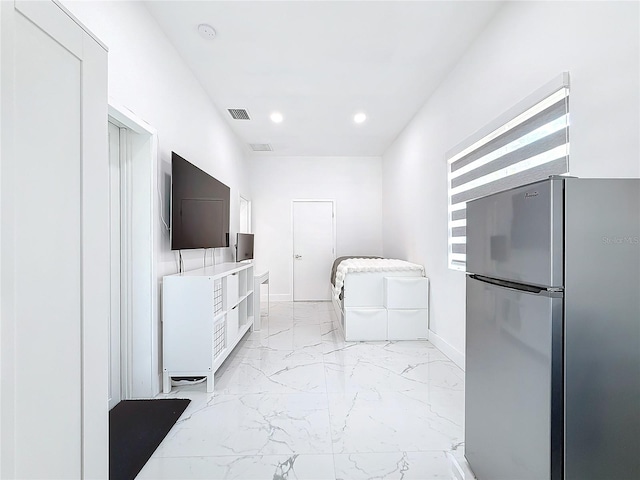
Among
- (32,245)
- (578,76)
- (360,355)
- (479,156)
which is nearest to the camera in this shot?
(32,245)

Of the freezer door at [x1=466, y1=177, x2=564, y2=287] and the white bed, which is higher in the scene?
the freezer door at [x1=466, y1=177, x2=564, y2=287]

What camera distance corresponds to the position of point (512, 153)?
7.31 ft

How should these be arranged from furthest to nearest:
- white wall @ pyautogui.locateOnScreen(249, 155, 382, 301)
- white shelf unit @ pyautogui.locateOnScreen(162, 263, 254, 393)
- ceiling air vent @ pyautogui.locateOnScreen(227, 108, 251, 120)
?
white wall @ pyautogui.locateOnScreen(249, 155, 382, 301) < ceiling air vent @ pyautogui.locateOnScreen(227, 108, 251, 120) < white shelf unit @ pyautogui.locateOnScreen(162, 263, 254, 393)

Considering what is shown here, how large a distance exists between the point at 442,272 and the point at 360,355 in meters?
1.14

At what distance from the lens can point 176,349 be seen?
96.3 inches

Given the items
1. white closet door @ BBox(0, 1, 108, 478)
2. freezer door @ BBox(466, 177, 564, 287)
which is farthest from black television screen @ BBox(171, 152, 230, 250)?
freezer door @ BBox(466, 177, 564, 287)

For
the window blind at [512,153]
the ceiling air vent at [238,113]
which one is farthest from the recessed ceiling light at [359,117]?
the window blind at [512,153]

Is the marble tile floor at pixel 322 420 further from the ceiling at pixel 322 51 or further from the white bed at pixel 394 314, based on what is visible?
the ceiling at pixel 322 51

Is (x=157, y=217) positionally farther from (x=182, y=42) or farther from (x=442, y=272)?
(x=442, y=272)

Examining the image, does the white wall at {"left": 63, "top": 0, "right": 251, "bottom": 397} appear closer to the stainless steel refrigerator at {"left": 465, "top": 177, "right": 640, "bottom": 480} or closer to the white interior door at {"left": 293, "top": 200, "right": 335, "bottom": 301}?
the stainless steel refrigerator at {"left": 465, "top": 177, "right": 640, "bottom": 480}

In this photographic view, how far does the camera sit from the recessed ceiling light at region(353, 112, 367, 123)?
13.7ft

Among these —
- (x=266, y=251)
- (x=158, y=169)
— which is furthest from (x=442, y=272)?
(x=266, y=251)

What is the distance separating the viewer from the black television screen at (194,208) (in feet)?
8.54

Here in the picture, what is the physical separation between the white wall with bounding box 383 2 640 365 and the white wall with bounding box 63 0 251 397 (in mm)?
2394
